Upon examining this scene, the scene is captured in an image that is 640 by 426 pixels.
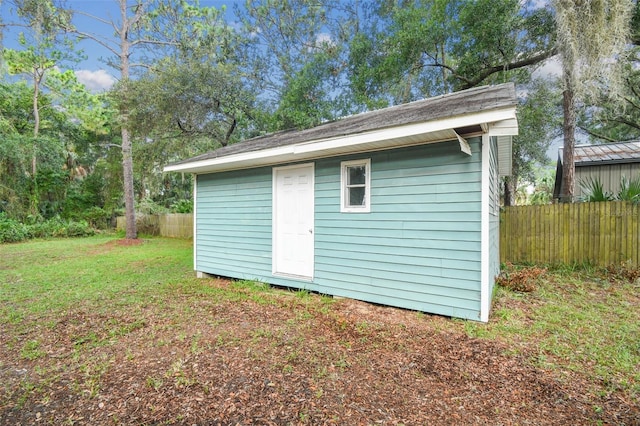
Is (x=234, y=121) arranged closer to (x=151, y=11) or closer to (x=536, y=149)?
(x=151, y=11)

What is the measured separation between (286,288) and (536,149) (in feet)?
35.5

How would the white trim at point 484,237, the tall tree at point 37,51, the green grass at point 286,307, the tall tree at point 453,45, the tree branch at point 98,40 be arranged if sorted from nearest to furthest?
the green grass at point 286,307 < the white trim at point 484,237 < the tall tree at point 453,45 < the tall tree at point 37,51 < the tree branch at point 98,40

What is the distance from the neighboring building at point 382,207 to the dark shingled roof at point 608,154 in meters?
4.78

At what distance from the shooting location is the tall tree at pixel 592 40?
212 inches

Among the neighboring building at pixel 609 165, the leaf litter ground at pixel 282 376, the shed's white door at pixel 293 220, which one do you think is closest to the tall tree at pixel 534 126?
the neighboring building at pixel 609 165

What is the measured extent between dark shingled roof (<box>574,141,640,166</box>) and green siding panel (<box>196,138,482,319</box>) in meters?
7.56

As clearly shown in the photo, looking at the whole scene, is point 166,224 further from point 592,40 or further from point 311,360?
point 592,40

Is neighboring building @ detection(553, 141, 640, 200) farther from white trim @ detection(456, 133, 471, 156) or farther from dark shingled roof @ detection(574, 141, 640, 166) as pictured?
white trim @ detection(456, 133, 471, 156)

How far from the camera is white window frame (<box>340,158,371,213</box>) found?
4289 mm

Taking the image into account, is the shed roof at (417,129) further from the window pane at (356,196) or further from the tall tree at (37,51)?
the tall tree at (37,51)

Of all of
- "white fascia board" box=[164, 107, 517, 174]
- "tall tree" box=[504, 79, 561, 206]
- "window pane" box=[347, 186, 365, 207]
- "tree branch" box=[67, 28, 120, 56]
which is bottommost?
"window pane" box=[347, 186, 365, 207]

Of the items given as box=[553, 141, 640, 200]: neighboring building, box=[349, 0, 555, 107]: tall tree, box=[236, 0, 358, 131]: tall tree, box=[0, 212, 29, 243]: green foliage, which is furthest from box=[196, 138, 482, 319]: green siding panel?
box=[0, 212, 29, 243]: green foliage

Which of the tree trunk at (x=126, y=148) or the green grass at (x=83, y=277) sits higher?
the tree trunk at (x=126, y=148)

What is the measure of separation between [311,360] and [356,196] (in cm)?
242
